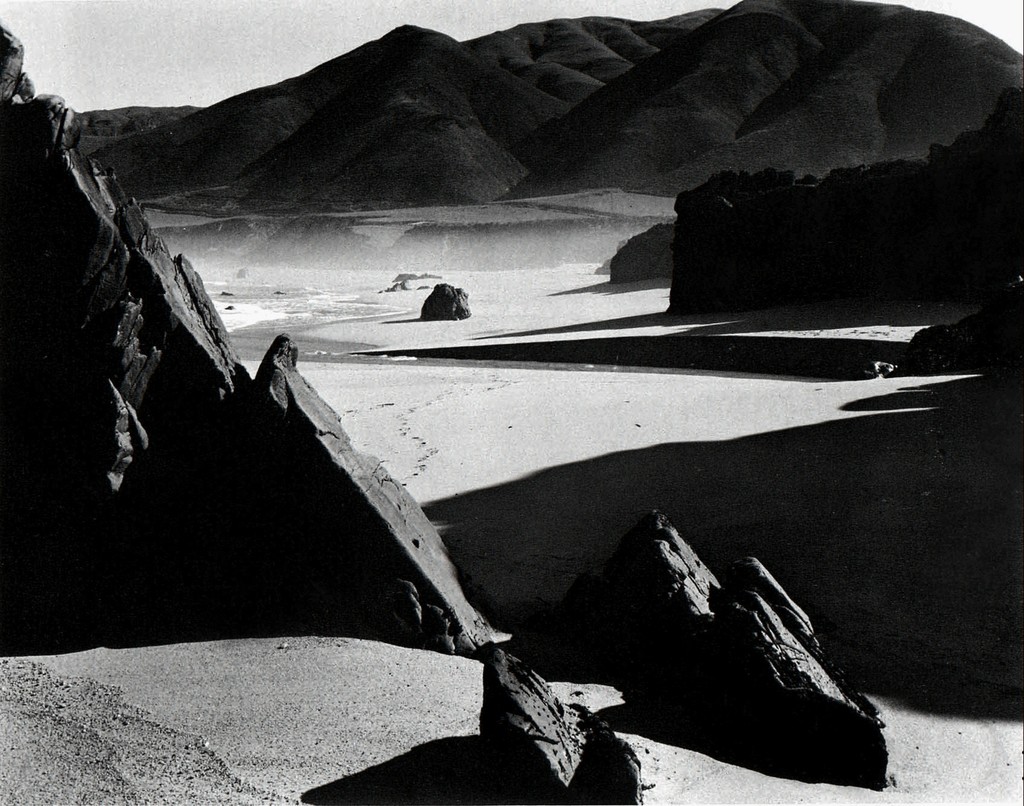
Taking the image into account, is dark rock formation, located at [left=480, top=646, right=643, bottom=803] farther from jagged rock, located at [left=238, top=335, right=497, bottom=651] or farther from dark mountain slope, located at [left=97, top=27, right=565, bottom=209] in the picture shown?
dark mountain slope, located at [left=97, top=27, right=565, bottom=209]

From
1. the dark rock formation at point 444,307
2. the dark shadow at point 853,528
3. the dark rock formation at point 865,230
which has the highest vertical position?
the dark rock formation at point 865,230

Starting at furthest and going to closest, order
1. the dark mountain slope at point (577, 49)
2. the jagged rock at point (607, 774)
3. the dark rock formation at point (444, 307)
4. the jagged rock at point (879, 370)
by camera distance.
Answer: the dark mountain slope at point (577, 49) < the dark rock formation at point (444, 307) < the jagged rock at point (879, 370) < the jagged rock at point (607, 774)

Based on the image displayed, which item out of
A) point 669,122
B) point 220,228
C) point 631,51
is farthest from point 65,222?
point 631,51

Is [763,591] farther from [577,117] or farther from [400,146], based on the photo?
[577,117]

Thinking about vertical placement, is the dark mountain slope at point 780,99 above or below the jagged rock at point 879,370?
above

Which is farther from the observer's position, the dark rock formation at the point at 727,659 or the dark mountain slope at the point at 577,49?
the dark mountain slope at the point at 577,49

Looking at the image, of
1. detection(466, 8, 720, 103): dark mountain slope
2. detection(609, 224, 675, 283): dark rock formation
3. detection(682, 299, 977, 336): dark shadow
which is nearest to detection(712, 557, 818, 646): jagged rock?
detection(682, 299, 977, 336): dark shadow

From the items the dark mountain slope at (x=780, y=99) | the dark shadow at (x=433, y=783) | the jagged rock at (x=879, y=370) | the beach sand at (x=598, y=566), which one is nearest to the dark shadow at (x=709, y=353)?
the jagged rock at (x=879, y=370)

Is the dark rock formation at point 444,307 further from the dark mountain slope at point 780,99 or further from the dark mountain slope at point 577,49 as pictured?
the dark mountain slope at point 577,49
